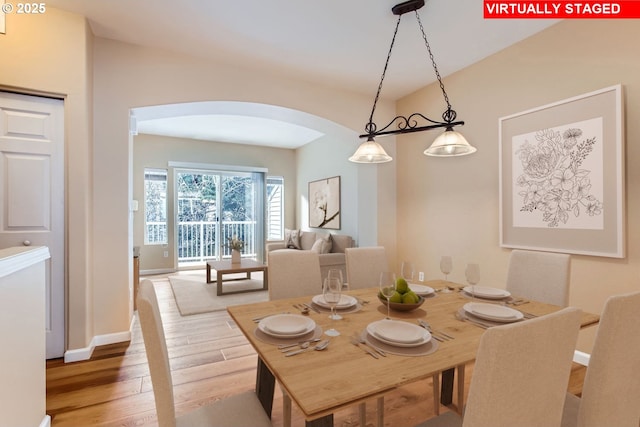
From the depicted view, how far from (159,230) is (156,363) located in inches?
231

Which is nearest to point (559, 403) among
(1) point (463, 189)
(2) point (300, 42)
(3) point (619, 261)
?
(3) point (619, 261)

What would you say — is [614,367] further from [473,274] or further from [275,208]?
[275,208]

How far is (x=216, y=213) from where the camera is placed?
6672 millimetres

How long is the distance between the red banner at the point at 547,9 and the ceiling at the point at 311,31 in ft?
0.23

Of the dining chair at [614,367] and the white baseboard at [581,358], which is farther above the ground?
the dining chair at [614,367]

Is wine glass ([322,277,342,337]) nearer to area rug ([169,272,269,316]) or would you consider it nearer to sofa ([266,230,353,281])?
sofa ([266,230,353,281])

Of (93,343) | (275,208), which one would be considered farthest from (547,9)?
(275,208)

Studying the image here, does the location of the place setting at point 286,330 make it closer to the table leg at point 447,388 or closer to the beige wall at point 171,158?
the table leg at point 447,388

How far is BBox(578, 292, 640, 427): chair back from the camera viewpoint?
36.7 inches

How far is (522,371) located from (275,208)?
681cm

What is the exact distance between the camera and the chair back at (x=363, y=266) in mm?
2227

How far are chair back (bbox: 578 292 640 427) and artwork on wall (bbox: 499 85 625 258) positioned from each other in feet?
4.59

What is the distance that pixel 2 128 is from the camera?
2189 millimetres

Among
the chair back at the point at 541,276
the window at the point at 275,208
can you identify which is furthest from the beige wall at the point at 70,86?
the window at the point at 275,208
